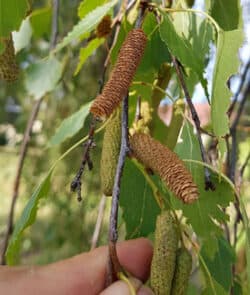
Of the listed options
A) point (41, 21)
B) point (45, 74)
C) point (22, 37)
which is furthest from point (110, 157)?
point (41, 21)

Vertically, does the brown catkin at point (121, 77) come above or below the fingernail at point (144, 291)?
above

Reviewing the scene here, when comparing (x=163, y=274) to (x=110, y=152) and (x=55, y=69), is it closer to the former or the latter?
(x=110, y=152)

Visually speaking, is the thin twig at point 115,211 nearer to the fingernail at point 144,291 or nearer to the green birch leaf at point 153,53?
the fingernail at point 144,291

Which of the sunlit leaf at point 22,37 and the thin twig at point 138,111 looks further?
the sunlit leaf at point 22,37

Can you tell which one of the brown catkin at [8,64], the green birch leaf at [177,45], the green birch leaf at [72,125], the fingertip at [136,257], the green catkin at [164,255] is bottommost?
the fingertip at [136,257]

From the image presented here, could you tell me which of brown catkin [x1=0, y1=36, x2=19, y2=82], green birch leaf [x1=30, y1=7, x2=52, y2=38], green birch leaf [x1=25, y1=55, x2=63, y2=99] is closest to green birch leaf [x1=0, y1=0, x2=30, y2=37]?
brown catkin [x1=0, y1=36, x2=19, y2=82]

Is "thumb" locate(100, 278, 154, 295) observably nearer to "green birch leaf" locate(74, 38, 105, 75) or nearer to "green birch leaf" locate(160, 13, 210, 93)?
"green birch leaf" locate(160, 13, 210, 93)

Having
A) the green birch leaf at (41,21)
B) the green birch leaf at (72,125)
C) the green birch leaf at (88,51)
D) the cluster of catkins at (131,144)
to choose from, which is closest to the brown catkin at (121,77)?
the cluster of catkins at (131,144)

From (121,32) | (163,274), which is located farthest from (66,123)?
(163,274)
